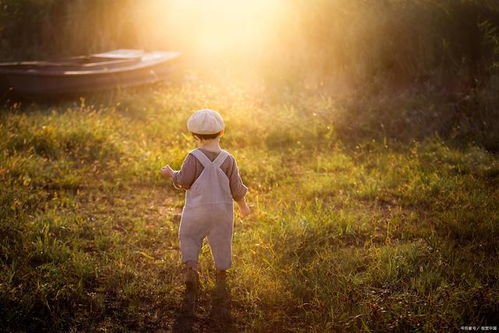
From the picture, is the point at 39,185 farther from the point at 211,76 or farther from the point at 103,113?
the point at 211,76

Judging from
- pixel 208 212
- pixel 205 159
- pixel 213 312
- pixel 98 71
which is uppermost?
pixel 98 71

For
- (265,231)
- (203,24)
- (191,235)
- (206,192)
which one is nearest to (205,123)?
(206,192)

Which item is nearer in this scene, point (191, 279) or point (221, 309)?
point (221, 309)

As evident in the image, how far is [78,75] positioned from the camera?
35.6 feet

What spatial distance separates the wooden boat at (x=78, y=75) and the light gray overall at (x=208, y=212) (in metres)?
7.73

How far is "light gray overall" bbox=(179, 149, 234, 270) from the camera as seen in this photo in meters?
4.01

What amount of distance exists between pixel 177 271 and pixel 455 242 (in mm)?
2620

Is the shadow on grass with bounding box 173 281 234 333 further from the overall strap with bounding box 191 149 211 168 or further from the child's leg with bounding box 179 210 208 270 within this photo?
the overall strap with bounding box 191 149 211 168

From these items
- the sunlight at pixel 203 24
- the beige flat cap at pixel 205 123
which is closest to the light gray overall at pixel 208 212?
the beige flat cap at pixel 205 123

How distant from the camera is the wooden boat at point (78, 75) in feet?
34.4

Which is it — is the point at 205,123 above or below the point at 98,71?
above

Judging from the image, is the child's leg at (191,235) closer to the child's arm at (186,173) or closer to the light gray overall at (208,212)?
the light gray overall at (208,212)

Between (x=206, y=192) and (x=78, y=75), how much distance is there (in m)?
7.91

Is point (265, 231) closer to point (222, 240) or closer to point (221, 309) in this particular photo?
point (222, 240)
